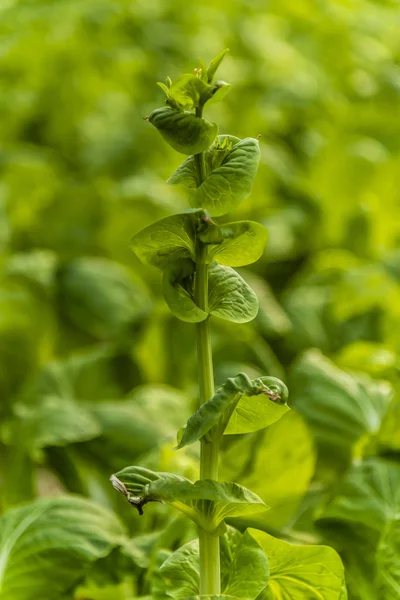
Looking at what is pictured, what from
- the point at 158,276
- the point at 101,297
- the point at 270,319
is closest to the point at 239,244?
the point at 270,319

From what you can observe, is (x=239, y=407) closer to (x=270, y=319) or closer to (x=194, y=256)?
(x=194, y=256)

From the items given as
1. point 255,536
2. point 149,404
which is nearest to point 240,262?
point 255,536

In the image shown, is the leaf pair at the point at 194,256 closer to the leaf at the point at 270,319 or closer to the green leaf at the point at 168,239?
the green leaf at the point at 168,239

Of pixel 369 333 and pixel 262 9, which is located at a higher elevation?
pixel 369 333

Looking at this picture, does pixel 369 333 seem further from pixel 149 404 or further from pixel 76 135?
pixel 76 135

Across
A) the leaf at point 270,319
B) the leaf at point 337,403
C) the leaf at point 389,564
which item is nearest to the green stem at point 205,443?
the leaf at point 389,564

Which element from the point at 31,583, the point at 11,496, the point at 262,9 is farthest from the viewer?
the point at 262,9
